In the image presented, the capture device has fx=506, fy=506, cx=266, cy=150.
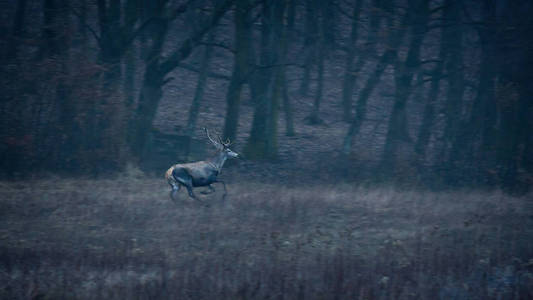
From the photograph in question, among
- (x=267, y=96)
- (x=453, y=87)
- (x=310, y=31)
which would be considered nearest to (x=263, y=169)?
(x=267, y=96)

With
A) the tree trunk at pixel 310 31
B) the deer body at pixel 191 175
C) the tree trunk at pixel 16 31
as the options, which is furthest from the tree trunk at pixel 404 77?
the tree trunk at pixel 16 31

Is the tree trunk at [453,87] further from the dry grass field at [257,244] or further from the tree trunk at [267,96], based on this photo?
the tree trunk at [267,96]

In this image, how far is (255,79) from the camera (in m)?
21.2

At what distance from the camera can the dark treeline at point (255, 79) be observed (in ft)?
50.1

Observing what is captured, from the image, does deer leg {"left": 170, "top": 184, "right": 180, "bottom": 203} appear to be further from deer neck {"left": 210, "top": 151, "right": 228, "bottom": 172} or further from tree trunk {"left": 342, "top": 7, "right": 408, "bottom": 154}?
tree trunk {"left": 342, "top": 7, "right": 408, "bottom": 154}

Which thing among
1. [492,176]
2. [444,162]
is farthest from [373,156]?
[492,176]

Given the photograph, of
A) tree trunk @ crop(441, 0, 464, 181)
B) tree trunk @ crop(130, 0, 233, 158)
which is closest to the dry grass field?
tree trunk @ crop(130, 0, 233, 158)

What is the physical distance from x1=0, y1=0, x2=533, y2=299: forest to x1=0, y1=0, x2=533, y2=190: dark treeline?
0.06 metres

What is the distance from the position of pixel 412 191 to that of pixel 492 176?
3124 millimetres

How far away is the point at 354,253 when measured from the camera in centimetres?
884

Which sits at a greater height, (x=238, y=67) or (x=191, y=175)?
(x=238, y=67)

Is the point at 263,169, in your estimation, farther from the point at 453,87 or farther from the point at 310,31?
the point at 453,87

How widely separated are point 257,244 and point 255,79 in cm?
1308

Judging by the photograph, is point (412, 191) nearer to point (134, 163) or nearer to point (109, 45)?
point (134, 163)
